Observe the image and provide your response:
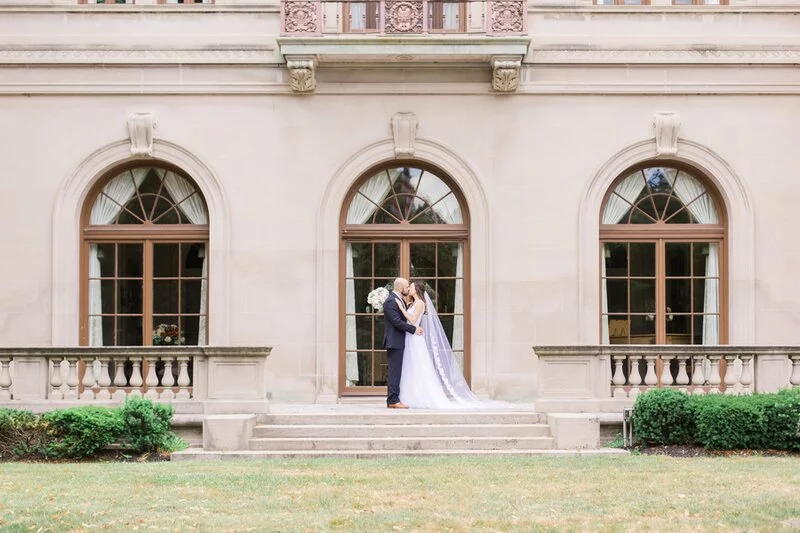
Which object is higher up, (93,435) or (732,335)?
(732,335)

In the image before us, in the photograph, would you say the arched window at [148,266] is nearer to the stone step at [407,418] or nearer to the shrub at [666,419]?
the stone step at [407,418]

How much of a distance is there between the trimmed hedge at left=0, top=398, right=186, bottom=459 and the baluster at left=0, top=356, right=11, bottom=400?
3.42 feet

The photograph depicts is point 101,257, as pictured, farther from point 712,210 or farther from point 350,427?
point 712,210

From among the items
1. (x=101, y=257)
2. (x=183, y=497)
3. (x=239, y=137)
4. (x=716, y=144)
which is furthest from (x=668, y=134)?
(x=183, y=497)

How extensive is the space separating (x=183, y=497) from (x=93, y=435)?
3568 millimetres

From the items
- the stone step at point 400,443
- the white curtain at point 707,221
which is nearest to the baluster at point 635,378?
the stone step at point 400,443

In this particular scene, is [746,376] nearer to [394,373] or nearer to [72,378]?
[394,373]

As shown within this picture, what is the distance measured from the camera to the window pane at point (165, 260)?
60.0ft

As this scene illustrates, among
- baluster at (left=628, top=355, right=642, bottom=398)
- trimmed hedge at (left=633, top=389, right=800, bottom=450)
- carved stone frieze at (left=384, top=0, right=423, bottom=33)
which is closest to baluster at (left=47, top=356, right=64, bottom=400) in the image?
carved stone frieze at (left=384, top=0, right=423, bottom=33)

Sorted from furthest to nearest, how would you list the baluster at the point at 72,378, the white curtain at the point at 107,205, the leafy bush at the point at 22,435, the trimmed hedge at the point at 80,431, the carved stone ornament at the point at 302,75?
the white curtain at the point at 107,205, the carved stone ornament at the point at 302,75, the baluster at the point at 72,378, the leafy bush at the point at 22,435, the trimmed hedge at the point at 80,431

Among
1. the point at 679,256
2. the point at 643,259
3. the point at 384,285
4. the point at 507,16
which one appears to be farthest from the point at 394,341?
the point at 507,16

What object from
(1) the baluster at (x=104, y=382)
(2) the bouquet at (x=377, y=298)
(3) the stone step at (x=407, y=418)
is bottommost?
(3) the stone step at (x=407, y=418)

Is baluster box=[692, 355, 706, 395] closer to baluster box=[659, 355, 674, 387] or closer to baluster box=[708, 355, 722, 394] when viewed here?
baluster box=[708, 355, 722, 394]

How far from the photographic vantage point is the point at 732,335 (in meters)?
17.9
